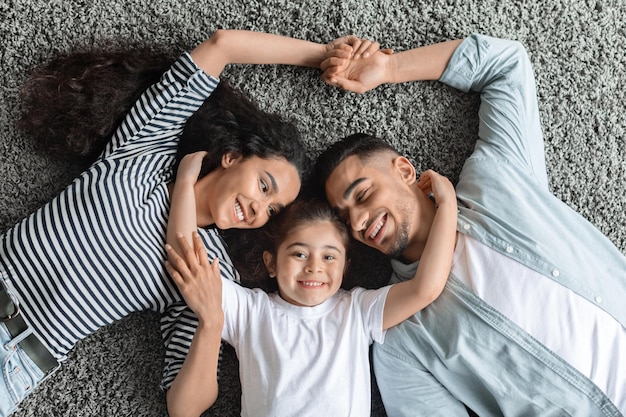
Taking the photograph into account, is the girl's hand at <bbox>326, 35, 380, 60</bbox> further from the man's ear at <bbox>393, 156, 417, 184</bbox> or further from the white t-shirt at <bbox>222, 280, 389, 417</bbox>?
the white t-shirt at <bbox>222, 280, 389, 417</bbox>

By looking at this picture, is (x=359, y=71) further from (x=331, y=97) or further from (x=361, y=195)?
(x=361, y=195)

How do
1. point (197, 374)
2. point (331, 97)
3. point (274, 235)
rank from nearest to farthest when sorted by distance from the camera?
point (197, 374) < point (274, 235) < point (331, 97)

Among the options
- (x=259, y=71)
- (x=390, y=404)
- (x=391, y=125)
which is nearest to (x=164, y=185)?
(x=259, y=71)

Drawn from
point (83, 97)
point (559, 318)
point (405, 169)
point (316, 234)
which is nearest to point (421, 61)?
point (405, 169)

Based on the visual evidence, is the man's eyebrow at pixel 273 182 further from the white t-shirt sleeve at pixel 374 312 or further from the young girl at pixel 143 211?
the white t-shirt sleeve at pixel 374 312

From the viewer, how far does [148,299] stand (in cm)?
128

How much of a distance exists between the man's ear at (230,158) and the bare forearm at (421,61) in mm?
397

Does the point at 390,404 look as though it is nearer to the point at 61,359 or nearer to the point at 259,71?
the point at 61,359

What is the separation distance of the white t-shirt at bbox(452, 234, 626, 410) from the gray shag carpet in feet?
1.00

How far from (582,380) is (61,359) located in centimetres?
105

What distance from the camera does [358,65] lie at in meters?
1.40

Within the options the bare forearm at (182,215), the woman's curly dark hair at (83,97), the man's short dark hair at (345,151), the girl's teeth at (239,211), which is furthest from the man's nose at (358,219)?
the woman's curly dark hair at (83,97)

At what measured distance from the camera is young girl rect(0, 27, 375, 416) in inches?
48.1

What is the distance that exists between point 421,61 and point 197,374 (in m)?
0.85
